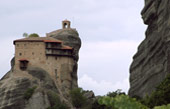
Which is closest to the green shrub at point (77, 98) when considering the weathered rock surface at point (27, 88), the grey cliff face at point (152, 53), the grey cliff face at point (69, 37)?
the weathered rock surface at point (27, 88)

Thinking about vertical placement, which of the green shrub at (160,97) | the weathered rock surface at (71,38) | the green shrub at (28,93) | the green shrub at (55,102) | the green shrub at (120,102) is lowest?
the green shrub at (120,102)

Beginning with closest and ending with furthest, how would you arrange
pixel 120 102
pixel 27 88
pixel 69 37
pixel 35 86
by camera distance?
pixel 120 102
pixel 27 88
pixel 35 86
pixel 69 37

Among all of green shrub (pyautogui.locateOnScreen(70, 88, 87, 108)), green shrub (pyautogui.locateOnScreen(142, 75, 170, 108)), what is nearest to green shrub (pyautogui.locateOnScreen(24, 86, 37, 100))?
green shrub (pyautogui.locateOnScreen(70, 88, 87, 108))

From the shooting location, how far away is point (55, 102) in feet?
327

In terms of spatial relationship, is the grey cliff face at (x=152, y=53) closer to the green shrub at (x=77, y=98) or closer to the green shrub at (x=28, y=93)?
the green shrub at (x=77, y=98)

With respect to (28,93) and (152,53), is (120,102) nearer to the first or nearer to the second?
(152,53)

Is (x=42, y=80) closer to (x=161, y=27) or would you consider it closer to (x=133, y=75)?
(x=133, y=75)

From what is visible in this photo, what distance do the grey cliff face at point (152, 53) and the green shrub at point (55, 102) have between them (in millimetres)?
21469

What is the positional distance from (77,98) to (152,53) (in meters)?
33.7

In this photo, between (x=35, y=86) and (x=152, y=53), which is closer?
(x=152, y=53)

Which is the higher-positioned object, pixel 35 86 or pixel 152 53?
pixel 35 86

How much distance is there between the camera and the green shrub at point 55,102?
97619 millimetres

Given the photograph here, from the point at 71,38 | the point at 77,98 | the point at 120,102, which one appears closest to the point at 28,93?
the point at 77,98

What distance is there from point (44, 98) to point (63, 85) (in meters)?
7.89
